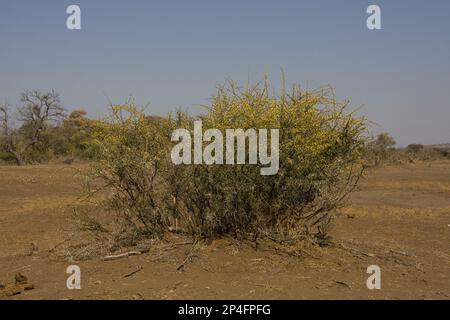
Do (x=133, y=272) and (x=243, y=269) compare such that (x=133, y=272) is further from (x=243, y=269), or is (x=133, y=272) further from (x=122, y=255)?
(x=243, y=269)

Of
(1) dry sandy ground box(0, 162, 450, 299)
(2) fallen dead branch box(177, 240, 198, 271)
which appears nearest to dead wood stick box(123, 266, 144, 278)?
(1) dry sandy ground box(0, 162, 450, 299)

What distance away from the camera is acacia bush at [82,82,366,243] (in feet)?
23.0

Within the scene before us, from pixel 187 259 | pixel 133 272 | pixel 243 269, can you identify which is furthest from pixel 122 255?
pixel 243 269

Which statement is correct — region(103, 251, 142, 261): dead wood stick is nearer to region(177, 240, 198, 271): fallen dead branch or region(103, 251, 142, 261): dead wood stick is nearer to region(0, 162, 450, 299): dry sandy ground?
region(0, 162, 450, 299): dry sandy ground

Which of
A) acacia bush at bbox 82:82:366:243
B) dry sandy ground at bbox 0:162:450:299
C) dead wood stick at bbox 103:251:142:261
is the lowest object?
dry sandy ground at bbox 0:162:450:299

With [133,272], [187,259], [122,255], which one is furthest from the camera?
[122,255]

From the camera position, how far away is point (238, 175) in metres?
6.97

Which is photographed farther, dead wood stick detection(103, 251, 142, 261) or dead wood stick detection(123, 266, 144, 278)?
dead wood stick detection(103, 251, 142, 261)

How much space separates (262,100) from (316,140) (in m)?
0.98

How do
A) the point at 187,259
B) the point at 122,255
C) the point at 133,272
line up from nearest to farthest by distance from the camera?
the point at 133,272 → the point at 187,259 → the point at 122,255

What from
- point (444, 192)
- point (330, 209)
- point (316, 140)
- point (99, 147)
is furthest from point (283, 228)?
point (444, 192)

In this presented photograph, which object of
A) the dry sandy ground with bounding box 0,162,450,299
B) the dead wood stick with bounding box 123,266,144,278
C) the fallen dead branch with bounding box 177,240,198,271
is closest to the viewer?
the dry sandy ground with bounding box 0,162,450,299

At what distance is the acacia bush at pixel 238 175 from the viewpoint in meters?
7.02
